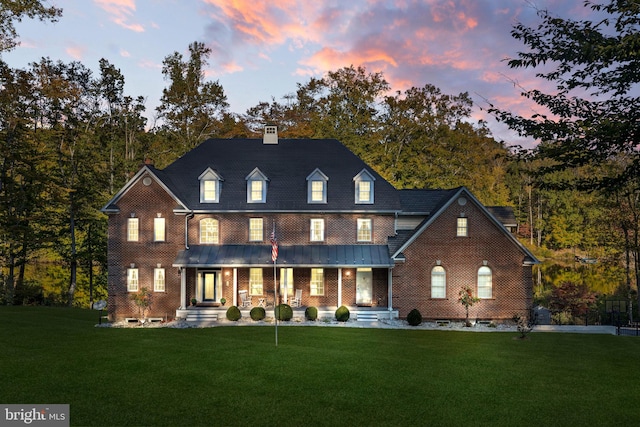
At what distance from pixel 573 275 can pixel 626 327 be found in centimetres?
3639

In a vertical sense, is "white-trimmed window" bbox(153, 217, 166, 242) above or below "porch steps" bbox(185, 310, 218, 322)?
above

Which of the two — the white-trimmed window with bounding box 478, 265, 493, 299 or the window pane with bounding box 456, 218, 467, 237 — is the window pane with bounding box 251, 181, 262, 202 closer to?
the window pane with bounding box 456, 218, 467, 237

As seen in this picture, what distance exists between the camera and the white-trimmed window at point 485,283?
28.2m

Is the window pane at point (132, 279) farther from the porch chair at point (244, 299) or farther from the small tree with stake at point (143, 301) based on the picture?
the porch chair at point (244, 299)

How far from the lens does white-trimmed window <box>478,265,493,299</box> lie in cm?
2825

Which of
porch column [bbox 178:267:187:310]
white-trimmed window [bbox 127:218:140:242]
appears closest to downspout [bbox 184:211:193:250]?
porch column [bbox 178:267:187:310]

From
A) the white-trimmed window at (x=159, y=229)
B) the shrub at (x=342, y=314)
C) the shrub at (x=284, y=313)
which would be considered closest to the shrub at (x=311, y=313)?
the shrub at (x=284, y=313)

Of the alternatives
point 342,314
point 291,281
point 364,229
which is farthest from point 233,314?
point 364,229

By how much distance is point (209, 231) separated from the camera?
3017 centimetres

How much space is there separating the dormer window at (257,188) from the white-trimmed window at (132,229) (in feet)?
23.2

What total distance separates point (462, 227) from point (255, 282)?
13.3 meters

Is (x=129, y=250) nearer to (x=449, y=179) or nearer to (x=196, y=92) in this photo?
(x=196, y=92)

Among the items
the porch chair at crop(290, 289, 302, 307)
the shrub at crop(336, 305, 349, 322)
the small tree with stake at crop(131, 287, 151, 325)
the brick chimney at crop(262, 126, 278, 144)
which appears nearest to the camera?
the shrub at crop(336, 305, 349, 322)

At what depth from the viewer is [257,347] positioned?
1819cm
